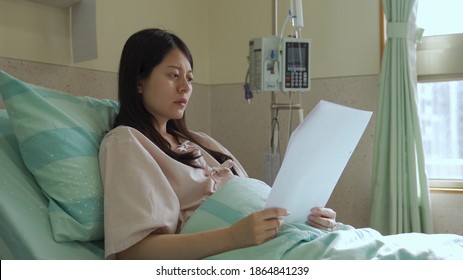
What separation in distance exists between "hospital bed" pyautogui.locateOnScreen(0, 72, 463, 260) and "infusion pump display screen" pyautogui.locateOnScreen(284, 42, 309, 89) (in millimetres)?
1021

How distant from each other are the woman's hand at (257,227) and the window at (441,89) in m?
1.63

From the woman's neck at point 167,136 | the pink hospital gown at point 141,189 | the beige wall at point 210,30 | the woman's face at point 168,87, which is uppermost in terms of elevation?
the beige wall at point 210,30

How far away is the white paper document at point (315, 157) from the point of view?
39.8 inches

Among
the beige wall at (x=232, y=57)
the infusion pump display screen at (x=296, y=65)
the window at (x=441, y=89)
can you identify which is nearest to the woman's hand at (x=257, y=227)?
the beige wall at (x=232, y=57)

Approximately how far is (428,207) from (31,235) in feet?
5.95

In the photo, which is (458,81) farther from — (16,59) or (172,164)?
(16,59)

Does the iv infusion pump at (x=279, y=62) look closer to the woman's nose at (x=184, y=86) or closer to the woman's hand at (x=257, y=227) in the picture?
the woman's nose at (x=184, y=86)

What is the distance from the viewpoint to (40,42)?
6.05 feet

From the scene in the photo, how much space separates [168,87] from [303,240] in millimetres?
576

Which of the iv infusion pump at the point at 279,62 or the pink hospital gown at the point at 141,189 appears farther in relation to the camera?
the iv infusion pump at the point at 279,62

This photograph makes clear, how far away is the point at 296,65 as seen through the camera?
2.24 metres

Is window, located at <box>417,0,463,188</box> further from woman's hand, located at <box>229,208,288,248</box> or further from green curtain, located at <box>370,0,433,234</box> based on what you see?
woman's hand, located at <box>229,208,288,248</box>

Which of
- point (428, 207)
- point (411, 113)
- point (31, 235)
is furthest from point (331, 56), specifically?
point (31, 235)

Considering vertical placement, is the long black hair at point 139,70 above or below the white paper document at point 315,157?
above
